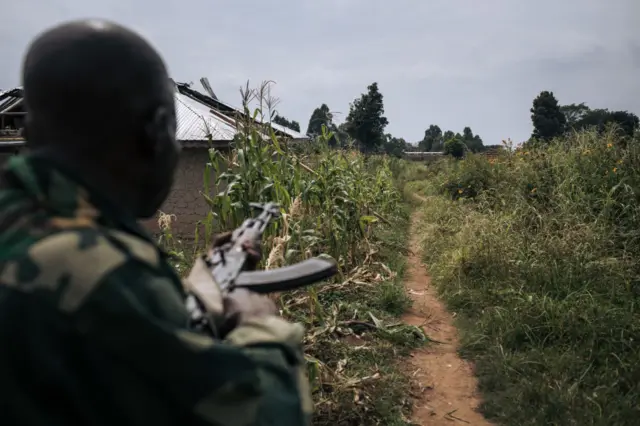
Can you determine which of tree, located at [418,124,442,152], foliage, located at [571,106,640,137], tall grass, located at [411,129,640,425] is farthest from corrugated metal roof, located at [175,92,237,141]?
tree, located at [418,124,442,152]

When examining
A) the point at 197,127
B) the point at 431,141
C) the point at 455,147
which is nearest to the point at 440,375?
the point at 197,127

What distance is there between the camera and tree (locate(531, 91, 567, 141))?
3116 centimetres

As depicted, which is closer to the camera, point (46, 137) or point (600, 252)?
point (46, 137)

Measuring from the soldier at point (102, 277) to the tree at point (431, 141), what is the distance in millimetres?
52855

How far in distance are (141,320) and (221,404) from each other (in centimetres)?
19

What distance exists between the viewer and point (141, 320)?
722 mm

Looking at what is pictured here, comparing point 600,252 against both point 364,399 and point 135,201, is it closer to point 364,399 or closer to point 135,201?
point 364,399

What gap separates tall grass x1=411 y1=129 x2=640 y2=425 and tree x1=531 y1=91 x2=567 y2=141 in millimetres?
25468

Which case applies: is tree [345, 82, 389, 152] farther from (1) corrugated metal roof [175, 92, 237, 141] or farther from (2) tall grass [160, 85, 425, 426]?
(2) tall grass [160, 85, 425, 426]

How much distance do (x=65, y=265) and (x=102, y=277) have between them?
6 centimetres

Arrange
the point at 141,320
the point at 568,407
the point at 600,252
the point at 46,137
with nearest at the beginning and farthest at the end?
1. the point at 141,320
2. the point at 46,137
3. the point at 568,407
4. the point at 600,252

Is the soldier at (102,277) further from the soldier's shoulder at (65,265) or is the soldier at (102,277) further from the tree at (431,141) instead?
the tree at (431,141)

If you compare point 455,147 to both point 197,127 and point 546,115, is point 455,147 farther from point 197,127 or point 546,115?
point 197,127

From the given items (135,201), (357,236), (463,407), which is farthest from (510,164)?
(135,201)
